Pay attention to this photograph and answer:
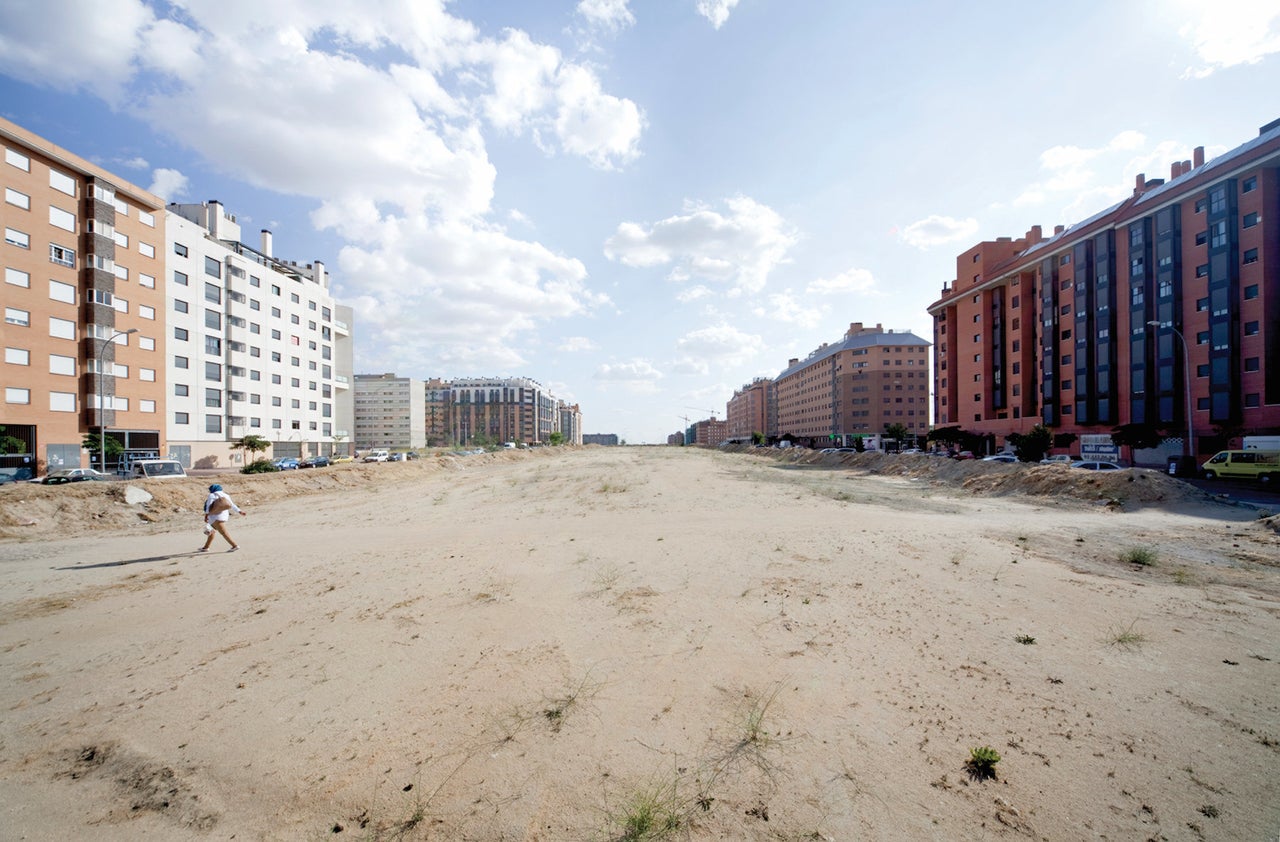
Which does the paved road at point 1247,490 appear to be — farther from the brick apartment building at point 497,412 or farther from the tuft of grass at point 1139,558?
the brick apartment building at point 497,412

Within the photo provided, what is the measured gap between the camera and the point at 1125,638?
6.77m

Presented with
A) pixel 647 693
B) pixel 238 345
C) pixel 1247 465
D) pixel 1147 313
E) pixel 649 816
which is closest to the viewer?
pixel 649 816

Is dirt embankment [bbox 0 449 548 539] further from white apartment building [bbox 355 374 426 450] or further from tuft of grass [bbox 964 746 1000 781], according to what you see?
white apartment building [bbox 355 374 426 450]

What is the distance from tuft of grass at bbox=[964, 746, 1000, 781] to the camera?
13.6ft

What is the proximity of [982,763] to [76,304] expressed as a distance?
61301 mm

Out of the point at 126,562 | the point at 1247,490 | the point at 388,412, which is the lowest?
the point at 1247,490

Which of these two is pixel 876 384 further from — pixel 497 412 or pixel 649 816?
pixel 497 412

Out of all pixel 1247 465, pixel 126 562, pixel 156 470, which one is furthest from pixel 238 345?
pixel 1247 465

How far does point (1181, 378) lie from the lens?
135 ft

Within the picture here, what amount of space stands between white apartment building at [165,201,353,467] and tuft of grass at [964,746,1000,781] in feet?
211

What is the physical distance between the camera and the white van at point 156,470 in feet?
87.8

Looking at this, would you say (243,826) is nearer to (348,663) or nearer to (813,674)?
(348,663)

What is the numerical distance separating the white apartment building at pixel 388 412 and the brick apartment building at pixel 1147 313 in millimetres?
134355

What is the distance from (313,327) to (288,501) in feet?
175
